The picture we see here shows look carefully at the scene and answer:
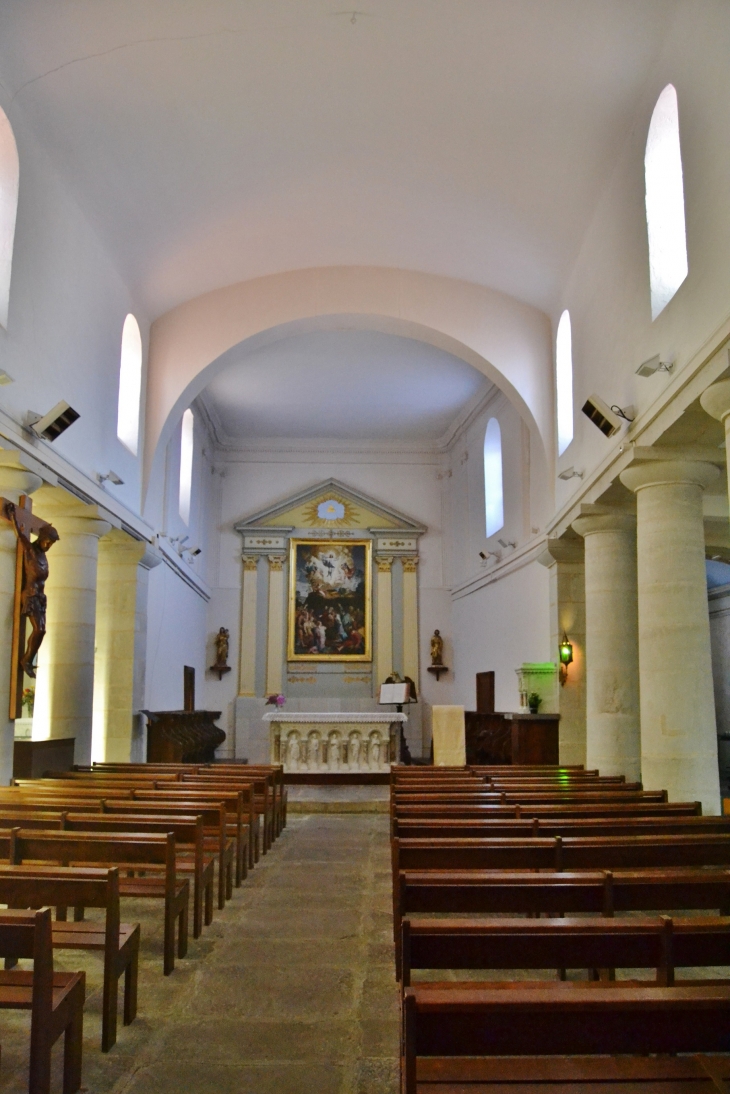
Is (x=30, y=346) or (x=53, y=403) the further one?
(x=53, y=403)

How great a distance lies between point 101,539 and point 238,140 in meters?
5.38

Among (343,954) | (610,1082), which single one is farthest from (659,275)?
(610,1082)

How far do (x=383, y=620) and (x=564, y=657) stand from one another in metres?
9.13

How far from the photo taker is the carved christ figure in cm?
806

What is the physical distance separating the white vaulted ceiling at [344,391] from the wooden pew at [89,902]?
12.3 meters

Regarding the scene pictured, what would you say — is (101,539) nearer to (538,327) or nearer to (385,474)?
(538,327)

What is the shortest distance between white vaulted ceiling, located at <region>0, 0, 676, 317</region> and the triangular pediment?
9739 mm

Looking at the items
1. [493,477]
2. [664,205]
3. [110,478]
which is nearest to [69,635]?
[110,478]

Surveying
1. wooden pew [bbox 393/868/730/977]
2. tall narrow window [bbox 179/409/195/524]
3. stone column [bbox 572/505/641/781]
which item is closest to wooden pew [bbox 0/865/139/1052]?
wooden pew [bbox 393/868/730/977]

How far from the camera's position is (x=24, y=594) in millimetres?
8062

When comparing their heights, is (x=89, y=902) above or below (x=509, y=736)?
below

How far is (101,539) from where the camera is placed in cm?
1182

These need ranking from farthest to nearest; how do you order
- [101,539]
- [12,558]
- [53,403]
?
[101,539] → [53,403] → [12,558]

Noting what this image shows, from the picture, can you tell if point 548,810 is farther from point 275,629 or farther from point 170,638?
point 275,629
